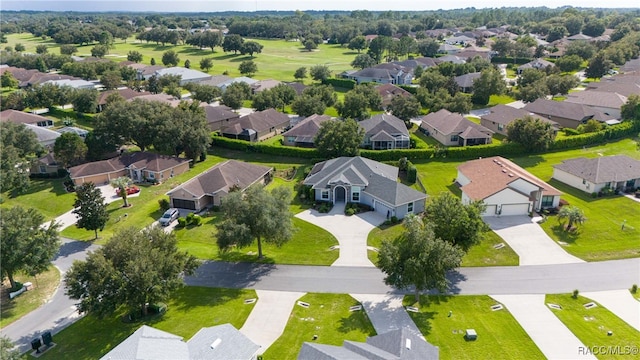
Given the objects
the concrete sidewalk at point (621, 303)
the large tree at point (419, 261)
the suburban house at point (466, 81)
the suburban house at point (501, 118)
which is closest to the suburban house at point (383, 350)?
the large tree at point (419, 261)

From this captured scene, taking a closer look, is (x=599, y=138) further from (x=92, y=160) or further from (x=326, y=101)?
(x=92, y=160)

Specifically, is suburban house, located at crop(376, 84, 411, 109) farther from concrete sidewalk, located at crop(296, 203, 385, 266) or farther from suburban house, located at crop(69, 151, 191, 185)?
suburban house, located at crop(69, 151, 191, 185)

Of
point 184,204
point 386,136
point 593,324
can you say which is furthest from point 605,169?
point 184,204

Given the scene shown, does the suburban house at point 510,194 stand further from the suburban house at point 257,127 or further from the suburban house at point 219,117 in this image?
the suburban house at point 219,117

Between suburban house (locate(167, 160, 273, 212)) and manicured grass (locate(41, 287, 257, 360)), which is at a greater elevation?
suburban house (locate(167, 160, 273, 212))

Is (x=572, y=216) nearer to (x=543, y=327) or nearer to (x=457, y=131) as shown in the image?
(x=543, y=327)

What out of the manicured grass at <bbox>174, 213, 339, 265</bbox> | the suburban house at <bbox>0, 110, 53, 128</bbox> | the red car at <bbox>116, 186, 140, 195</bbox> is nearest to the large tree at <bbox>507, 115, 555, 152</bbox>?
the manicured grass at <bbox>174, 213, 339, 265</bbox>

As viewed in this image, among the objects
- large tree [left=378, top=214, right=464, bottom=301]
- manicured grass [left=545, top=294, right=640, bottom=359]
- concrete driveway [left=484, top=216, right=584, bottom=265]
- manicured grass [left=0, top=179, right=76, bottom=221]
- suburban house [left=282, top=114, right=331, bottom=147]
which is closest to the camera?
manicured grass [left=545, top=294, right=640, bottom=359]
